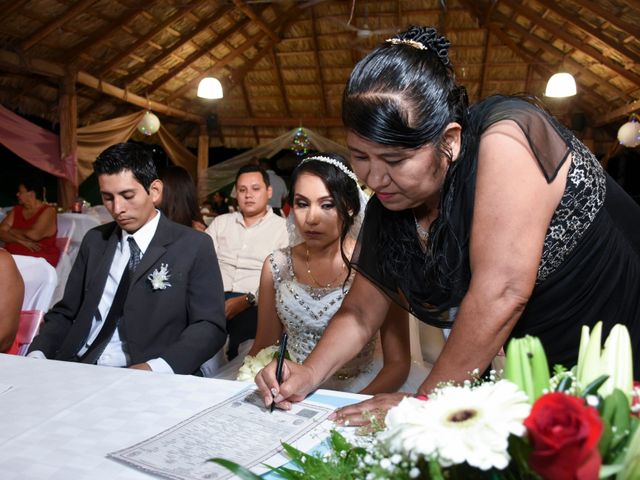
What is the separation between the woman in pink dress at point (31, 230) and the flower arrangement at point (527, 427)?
5664mm

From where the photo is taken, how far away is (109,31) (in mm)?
8992

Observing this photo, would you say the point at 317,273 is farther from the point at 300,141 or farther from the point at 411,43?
the point at 300,141

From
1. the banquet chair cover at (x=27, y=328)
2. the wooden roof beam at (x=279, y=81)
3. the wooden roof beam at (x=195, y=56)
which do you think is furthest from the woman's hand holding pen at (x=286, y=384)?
the wooden roof beam at (x=279, y=81)

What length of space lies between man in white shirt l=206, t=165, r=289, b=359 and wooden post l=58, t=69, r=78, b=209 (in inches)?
194

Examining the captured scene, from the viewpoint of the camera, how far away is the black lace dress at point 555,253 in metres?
1.28

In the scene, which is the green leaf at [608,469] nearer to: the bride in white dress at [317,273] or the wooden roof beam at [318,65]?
the bride in white dress at [317,273]

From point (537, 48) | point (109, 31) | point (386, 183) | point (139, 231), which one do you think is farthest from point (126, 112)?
point (386, 183)

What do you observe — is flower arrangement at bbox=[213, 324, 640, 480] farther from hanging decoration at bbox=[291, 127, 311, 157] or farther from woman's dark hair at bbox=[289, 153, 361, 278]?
hanging decoration at bbox=[291, 127, 311, 157]

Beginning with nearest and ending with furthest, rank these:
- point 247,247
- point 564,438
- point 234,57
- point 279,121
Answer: point 564,438, point 247,247, point 234,57, point 279,121

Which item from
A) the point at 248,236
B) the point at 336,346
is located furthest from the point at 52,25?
the point at 336,346

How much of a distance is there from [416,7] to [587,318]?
402 inches

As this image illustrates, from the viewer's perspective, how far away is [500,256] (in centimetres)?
114

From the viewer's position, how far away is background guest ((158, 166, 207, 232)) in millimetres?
4129

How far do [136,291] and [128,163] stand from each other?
0.53m
